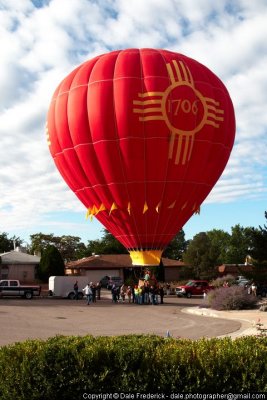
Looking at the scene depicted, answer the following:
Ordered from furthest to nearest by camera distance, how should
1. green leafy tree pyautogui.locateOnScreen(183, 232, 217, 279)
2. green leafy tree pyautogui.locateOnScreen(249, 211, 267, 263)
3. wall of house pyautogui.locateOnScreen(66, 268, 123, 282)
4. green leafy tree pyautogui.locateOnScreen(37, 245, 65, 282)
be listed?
1. green leafy tree pyautogui.locateOnScreen(183, 232, 217, 279)
2. wall of house pyautogui.locateOnScreen(66, 268, 123, 282)
3. green leafy tree pyautogui.locateOnScreen(37, 245, 65, 282)
4. green leafy tree pyautogui.locateOnScreen(249, 211, 267, 263)

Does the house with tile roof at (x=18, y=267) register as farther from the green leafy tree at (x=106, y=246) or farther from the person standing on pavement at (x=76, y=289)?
the green leafy tree at (x=106, y=246)

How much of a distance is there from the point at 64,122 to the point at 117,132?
3219 millimetres

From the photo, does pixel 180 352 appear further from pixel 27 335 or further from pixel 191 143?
pixel 191 143

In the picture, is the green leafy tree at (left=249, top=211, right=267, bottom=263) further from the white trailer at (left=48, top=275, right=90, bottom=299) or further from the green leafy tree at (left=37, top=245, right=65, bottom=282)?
the green leafy tree at (left=37, top=245, right=65, bottom=282)

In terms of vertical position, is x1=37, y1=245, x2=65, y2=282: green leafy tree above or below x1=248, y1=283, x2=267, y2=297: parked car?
above

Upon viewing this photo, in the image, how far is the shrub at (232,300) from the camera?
27109 mm

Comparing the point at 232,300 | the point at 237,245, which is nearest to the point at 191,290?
the point at 232,300

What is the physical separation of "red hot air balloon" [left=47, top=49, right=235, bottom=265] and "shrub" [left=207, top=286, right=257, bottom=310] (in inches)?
187

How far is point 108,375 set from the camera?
716 centimetres

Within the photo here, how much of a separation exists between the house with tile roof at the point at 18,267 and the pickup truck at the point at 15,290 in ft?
55.8

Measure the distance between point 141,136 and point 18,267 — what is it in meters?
35.2

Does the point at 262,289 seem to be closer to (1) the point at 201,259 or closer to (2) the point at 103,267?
(1) the point at 201,259

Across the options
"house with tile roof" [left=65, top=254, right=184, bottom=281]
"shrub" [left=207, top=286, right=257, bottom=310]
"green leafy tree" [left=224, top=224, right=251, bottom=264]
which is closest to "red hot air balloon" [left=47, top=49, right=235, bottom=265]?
"shrub" [left=207, top=286, right=257, bottom=310]

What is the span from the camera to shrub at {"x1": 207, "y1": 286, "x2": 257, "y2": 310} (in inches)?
1067
